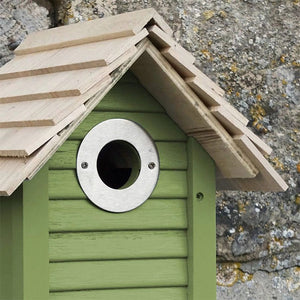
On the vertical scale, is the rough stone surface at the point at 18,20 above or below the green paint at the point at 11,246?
above

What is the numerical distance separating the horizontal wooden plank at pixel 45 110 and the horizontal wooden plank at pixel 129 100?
14cm

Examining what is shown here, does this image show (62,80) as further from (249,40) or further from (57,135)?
(249,40)

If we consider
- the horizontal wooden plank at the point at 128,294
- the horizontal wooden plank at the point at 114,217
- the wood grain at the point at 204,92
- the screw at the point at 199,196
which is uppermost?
the wood grain at the point at 204,92

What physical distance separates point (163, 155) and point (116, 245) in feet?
0.63

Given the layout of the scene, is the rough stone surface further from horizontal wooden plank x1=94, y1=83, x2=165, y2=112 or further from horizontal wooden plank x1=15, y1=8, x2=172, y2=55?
horizontal wooden plank x1=94, y1=83, x2=165, y2=112

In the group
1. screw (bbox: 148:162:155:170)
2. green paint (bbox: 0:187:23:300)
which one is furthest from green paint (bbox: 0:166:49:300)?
screw (bbox: 148:162:155:170)

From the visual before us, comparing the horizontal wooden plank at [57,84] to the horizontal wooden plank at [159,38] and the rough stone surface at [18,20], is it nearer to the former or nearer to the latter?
the horizontal wooden plank at [159,38]

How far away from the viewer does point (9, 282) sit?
6.93 ft

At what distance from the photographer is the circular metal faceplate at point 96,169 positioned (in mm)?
2092

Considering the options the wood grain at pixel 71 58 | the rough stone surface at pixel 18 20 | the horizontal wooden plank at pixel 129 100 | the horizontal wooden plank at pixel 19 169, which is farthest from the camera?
the rough stone surface at pixel 18 20

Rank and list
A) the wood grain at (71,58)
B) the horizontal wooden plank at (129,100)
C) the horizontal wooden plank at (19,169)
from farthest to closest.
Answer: the horizontal wooden plank at (129,100) < the wood grain at (71,58) < the horizontal wooden plank at (19,169)

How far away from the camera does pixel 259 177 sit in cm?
220

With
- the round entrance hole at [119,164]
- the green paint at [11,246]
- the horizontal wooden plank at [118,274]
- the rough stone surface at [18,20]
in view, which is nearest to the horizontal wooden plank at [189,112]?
the round entrance hole at [119,164]

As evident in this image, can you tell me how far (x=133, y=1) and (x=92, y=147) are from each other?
638mm
